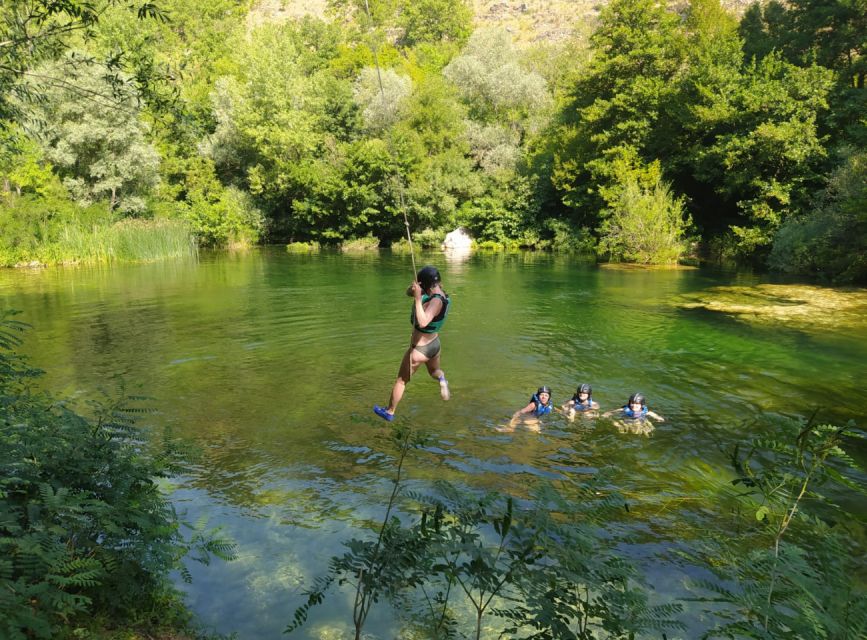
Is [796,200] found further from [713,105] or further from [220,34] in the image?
[220,34]

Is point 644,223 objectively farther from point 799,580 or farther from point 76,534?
point 76,534

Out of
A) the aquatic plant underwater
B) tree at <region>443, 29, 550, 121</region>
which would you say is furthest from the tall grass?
the aquatic plant underwater

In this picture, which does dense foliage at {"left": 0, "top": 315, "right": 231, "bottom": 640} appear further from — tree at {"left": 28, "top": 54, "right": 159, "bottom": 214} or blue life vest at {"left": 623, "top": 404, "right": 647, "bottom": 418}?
tree at {"left": 28, "top": 54, "right": 159, "bottom": 214}

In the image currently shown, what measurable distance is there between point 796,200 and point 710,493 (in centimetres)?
3016

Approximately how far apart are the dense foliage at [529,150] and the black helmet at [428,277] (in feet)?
52.7

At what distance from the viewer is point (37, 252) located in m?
32.2

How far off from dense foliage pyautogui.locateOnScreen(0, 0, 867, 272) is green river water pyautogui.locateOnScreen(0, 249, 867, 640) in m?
6.92

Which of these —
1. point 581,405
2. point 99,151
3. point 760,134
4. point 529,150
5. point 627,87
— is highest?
point 627,87

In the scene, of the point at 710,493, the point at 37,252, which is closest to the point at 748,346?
the point at 710,493

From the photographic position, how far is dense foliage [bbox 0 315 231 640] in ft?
11.0

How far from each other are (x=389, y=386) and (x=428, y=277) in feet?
12.6

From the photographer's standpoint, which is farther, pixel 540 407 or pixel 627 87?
A: pixel 627 87

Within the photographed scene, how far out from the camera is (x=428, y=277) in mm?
8375

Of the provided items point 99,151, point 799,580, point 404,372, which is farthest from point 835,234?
point 99,151
